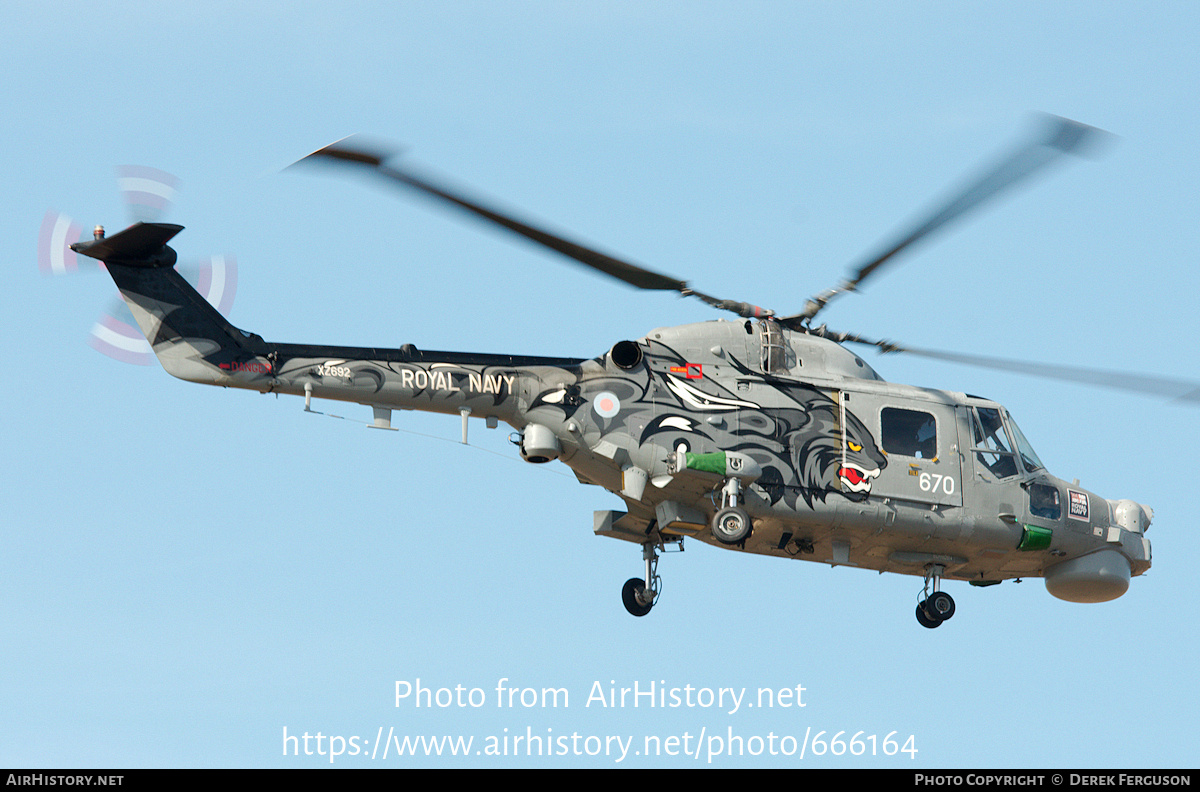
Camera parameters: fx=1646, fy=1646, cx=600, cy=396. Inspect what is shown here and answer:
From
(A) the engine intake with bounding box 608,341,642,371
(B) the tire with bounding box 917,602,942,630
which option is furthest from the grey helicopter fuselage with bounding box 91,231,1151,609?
(B) the tire with bounding box 917,602,942,630

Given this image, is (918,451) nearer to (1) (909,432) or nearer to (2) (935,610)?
(1) (909,432)

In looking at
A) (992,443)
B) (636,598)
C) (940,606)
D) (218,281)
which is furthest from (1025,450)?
(218,281)

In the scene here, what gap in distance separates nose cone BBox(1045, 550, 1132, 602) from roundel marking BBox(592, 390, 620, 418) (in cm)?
889

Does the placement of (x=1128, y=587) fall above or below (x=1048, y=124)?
below

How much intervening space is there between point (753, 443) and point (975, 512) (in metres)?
4.27

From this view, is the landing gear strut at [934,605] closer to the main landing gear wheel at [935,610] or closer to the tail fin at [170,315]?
the main landing gear wheel at [935,610]

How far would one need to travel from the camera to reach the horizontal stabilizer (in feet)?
84.1

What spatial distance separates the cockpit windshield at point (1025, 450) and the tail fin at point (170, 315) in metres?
13.2

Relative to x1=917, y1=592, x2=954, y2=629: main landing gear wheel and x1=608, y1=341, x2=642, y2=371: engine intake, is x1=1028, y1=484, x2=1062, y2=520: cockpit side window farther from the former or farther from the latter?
x1=608, y1=341, x2=642, y2=371: engine intake

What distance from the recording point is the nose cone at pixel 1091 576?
1160 inches

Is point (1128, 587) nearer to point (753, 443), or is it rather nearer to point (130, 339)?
point (753, 443)

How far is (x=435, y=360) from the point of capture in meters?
26.2

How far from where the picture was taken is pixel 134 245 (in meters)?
25.8

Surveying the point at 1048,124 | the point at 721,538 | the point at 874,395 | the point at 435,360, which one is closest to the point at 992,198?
the point at 1048,124
